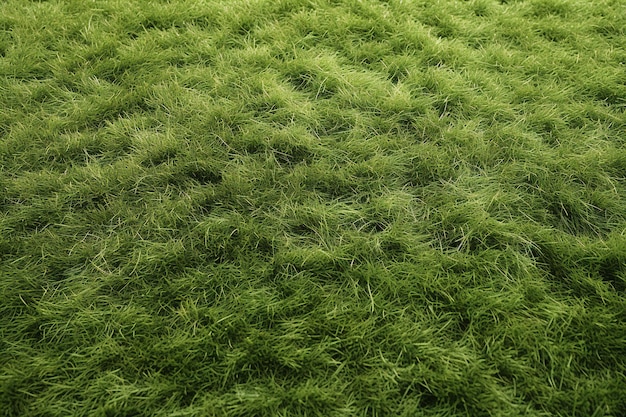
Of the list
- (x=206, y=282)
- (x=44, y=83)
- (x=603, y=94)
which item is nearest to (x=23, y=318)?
(x=206, y=282)

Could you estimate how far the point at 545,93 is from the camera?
2.46 metres

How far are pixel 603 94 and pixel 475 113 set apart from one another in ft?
2.17

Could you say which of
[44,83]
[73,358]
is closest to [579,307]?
[73,358]

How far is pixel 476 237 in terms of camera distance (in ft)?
6.27

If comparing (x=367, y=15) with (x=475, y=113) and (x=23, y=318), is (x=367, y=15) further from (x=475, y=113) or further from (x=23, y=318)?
(x=23, y=318)

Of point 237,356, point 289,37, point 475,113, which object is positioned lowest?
point 237,356

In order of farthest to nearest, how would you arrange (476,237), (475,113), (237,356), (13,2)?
A: (13,2)
(475,113)
(476,237)
(237,356)

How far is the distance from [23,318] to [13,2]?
219 centimetres

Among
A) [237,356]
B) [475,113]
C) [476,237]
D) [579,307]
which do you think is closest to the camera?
[237,356]

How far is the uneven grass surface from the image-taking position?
61.0 inches

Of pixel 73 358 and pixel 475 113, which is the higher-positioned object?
pixel 475 113

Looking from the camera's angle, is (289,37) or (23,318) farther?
(289,37)

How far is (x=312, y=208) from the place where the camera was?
200cm

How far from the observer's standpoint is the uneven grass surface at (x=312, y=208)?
5.08 ft
